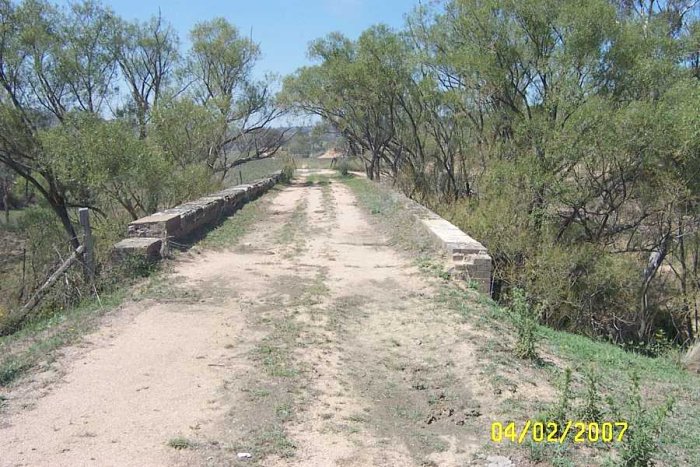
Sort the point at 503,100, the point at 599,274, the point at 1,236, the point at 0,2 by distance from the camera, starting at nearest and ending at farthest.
→ the point at 599,274, the point at 503,100, the point at 0,2, the point at 1,236

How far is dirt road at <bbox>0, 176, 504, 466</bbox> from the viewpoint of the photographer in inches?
152

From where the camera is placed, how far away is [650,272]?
1458 centimetres

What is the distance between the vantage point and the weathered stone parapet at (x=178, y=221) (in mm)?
9391

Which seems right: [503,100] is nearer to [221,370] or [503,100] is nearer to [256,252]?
[256,252]

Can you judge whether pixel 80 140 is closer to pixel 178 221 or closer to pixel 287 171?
pixel 178 221

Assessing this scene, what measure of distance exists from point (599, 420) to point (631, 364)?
4.24m

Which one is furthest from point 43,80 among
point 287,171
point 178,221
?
point 287,171

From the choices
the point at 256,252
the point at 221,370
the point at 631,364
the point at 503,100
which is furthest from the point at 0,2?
the point at 631,364

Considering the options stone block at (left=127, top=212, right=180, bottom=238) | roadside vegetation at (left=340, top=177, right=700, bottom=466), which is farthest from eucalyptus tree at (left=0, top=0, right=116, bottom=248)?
roadside vegetation at (left=340, top=177, right=700, bottom=466)

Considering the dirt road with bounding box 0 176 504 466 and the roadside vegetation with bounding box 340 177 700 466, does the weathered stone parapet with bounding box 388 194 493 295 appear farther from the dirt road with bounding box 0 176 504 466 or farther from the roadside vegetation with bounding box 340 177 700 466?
the dirt road with bounding box 0 176 504 466
